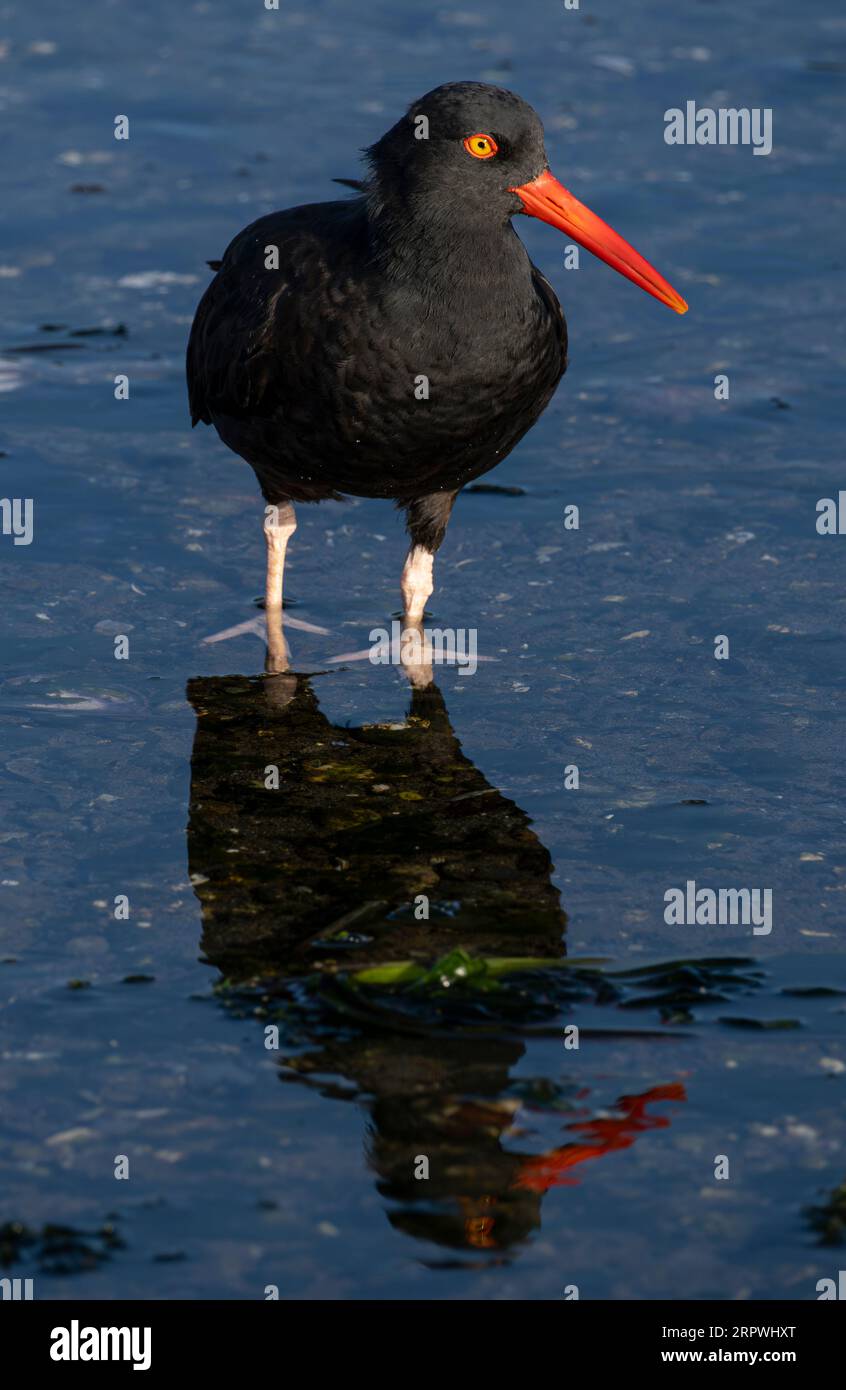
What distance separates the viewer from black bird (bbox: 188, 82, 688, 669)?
6.32 meters

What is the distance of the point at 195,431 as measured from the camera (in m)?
9.19

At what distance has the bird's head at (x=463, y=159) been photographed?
6281mm

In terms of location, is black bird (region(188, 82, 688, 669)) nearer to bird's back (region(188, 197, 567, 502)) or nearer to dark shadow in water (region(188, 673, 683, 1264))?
bird's back (region(188, 197, 567, 502))

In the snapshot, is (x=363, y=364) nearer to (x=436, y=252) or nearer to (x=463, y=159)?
(x=436, y=252)

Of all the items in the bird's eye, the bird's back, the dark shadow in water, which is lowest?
the dark shadow in water

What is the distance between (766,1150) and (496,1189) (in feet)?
2.24

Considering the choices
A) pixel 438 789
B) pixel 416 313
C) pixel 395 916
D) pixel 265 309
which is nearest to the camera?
pixel 395 916

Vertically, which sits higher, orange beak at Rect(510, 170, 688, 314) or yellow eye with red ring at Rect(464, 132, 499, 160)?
yellow eye with red ring at Rect(464, 132, 499, 160)

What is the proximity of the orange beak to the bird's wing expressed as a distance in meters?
0.65

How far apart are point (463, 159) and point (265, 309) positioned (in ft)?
2.90

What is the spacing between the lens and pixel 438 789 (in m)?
6.55

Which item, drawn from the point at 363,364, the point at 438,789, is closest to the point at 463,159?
the point at 363,364

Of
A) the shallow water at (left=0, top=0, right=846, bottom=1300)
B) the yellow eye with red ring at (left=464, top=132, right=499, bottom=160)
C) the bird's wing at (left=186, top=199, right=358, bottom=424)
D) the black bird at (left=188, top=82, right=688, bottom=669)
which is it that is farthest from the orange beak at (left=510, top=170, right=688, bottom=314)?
the shallow water at (left=0, top=0, right=846, bottom=1300)

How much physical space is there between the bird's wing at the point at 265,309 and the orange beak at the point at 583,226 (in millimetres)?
650
